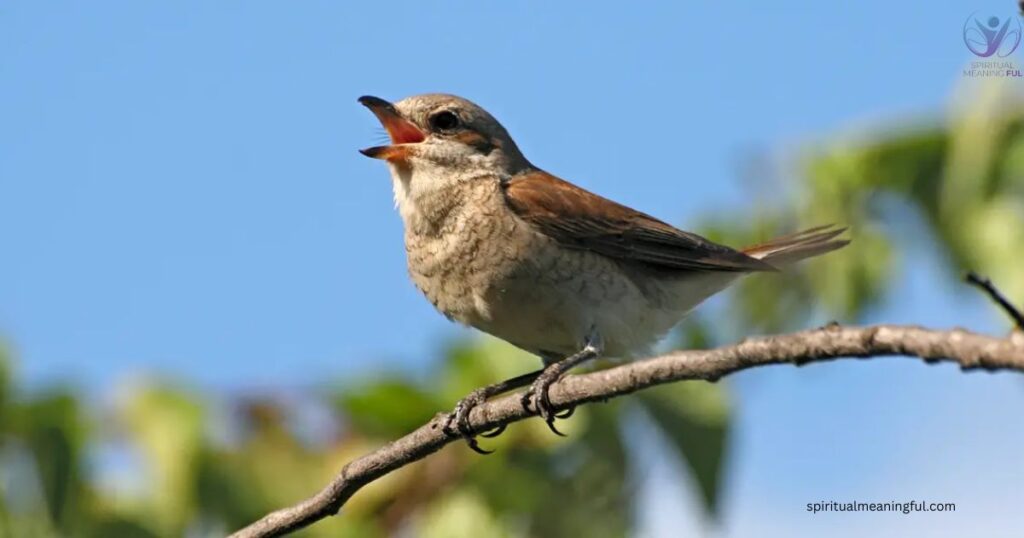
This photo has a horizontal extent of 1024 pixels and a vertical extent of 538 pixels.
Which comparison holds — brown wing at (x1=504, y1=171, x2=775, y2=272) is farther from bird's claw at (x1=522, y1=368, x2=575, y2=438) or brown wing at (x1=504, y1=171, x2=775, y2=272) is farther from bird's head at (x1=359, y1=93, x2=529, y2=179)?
bird's claw at (x1=522, y1=368, x2=575, y2=438)

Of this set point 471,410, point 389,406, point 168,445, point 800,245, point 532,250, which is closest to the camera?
point 471,410

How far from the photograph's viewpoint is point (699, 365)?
291 cm

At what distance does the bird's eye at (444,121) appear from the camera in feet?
20.2

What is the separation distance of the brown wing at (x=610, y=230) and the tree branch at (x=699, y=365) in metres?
1.55

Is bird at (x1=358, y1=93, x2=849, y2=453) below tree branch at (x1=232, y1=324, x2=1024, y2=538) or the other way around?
the other way around

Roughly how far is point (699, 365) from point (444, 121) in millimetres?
3465

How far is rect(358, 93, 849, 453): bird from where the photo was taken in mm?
5535

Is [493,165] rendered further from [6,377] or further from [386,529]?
[6,377]

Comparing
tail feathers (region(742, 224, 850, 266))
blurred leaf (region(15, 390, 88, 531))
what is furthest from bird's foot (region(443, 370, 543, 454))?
blurred leaf (region(15, 390, 88, 531))

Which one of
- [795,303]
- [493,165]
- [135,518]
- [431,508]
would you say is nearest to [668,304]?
[795,303]

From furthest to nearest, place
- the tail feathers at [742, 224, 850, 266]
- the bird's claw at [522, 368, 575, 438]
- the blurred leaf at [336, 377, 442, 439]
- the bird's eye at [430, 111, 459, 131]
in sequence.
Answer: the bird's eye at [430, 111, 459, 131]
the tail feathers at [742, 224, 850, 266]
the blurred leaf at [336, 377, 442, 439]
the bird's claw at [522, 368, 575, 438]

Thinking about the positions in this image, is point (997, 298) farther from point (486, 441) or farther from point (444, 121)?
→ point (444, 121)

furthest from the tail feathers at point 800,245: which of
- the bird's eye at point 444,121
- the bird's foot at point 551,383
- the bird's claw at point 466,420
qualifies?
the bird's claw at point 466,420

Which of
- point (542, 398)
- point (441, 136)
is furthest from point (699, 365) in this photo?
point (441, 136)
